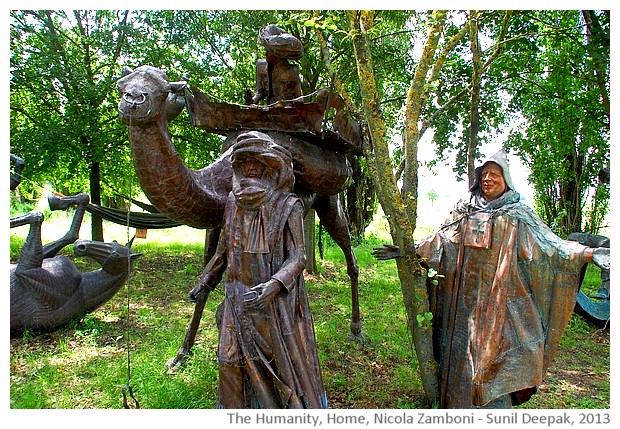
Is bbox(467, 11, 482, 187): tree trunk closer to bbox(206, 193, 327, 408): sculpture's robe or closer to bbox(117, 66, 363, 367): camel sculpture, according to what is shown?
bbox(117, 66, 363, 367): camel sculpture

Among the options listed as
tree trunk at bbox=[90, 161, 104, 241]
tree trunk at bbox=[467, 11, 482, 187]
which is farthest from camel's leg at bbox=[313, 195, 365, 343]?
tree trunk at bbox=[90, 161, 104, 241]

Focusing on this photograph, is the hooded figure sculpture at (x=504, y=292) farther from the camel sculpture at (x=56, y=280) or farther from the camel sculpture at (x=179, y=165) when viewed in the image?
the camel sculpture at (x=56, y=280)

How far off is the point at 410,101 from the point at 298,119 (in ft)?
3.06

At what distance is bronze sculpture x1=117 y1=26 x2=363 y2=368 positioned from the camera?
118 inches

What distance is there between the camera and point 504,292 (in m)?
3.44

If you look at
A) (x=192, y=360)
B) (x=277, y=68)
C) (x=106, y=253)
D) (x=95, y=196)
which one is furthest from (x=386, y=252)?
(x=95, y=196)

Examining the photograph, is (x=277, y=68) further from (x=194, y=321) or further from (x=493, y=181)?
(x=194, y=321)

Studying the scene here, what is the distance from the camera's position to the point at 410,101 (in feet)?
13.1

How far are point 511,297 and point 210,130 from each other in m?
2.64

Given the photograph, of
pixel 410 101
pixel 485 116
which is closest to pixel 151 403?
pixel 410 101

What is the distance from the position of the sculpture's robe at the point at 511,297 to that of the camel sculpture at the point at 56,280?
372 centimetres

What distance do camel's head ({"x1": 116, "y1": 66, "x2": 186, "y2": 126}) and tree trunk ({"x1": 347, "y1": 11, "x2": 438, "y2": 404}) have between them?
1.57m
